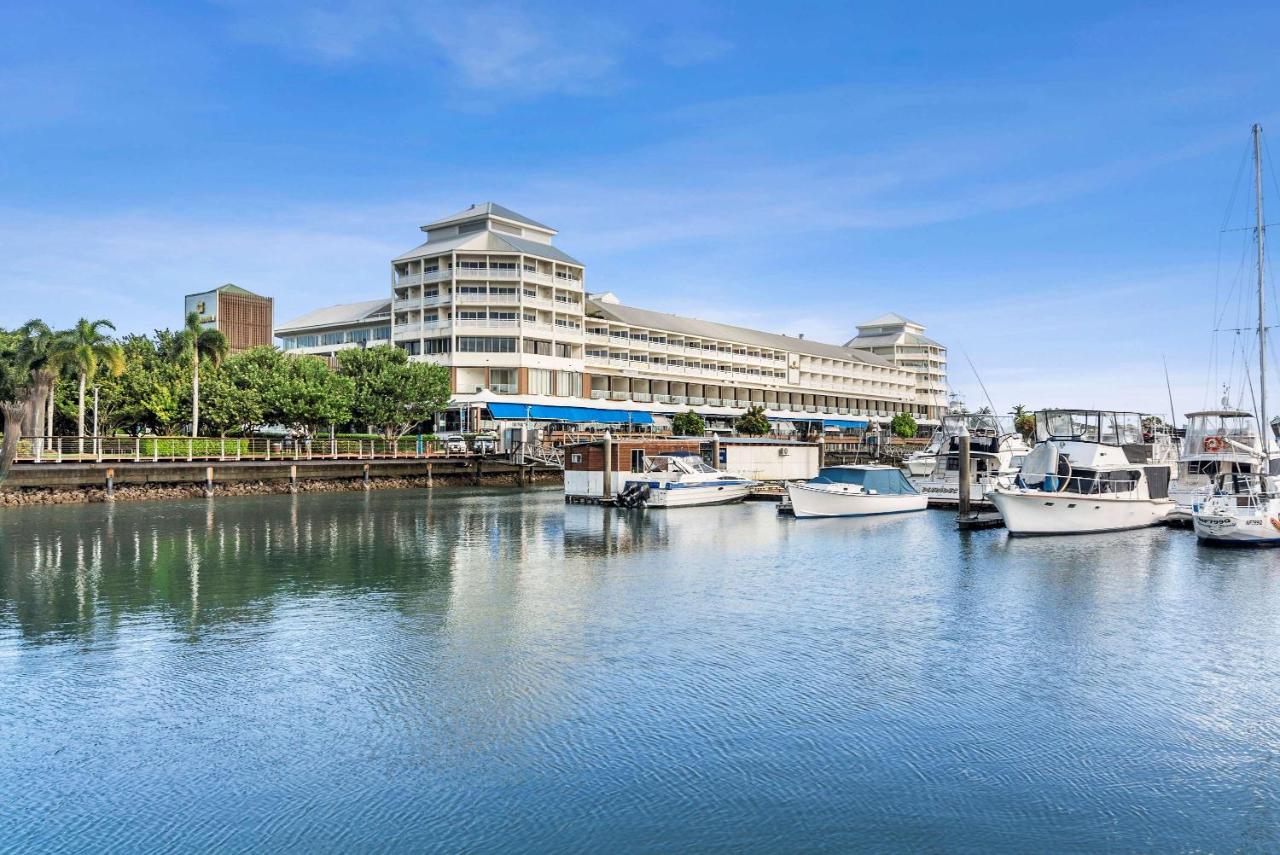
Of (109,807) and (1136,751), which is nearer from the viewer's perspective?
(109,807)

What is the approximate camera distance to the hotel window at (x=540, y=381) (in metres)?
96.1

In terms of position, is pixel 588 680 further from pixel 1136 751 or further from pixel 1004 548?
pixel 1004 548

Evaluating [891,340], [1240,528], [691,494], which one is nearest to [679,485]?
[691,494]

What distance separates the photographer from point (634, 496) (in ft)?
184

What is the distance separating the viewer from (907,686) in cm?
1822

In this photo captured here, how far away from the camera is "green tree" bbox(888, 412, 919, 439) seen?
134375mm

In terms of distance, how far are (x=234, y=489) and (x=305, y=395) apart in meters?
12.0

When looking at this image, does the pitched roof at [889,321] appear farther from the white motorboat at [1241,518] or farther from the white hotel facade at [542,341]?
the white motorboat at [1241,518]

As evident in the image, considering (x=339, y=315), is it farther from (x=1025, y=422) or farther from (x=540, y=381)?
(x=1025, y=422)

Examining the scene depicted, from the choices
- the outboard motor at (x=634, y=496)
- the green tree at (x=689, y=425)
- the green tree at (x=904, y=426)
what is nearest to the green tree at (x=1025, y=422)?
the green tree at (x=904, y=426)

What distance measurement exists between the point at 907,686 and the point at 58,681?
1565 centimetres

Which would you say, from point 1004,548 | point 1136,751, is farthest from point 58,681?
point 1004,548

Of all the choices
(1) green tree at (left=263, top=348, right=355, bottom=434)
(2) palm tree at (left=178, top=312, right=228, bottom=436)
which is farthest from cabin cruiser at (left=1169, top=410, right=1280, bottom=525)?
(2) palm tree at (left=178, top=312, right=228, bottom=436)

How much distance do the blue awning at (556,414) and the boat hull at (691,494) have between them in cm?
3414
